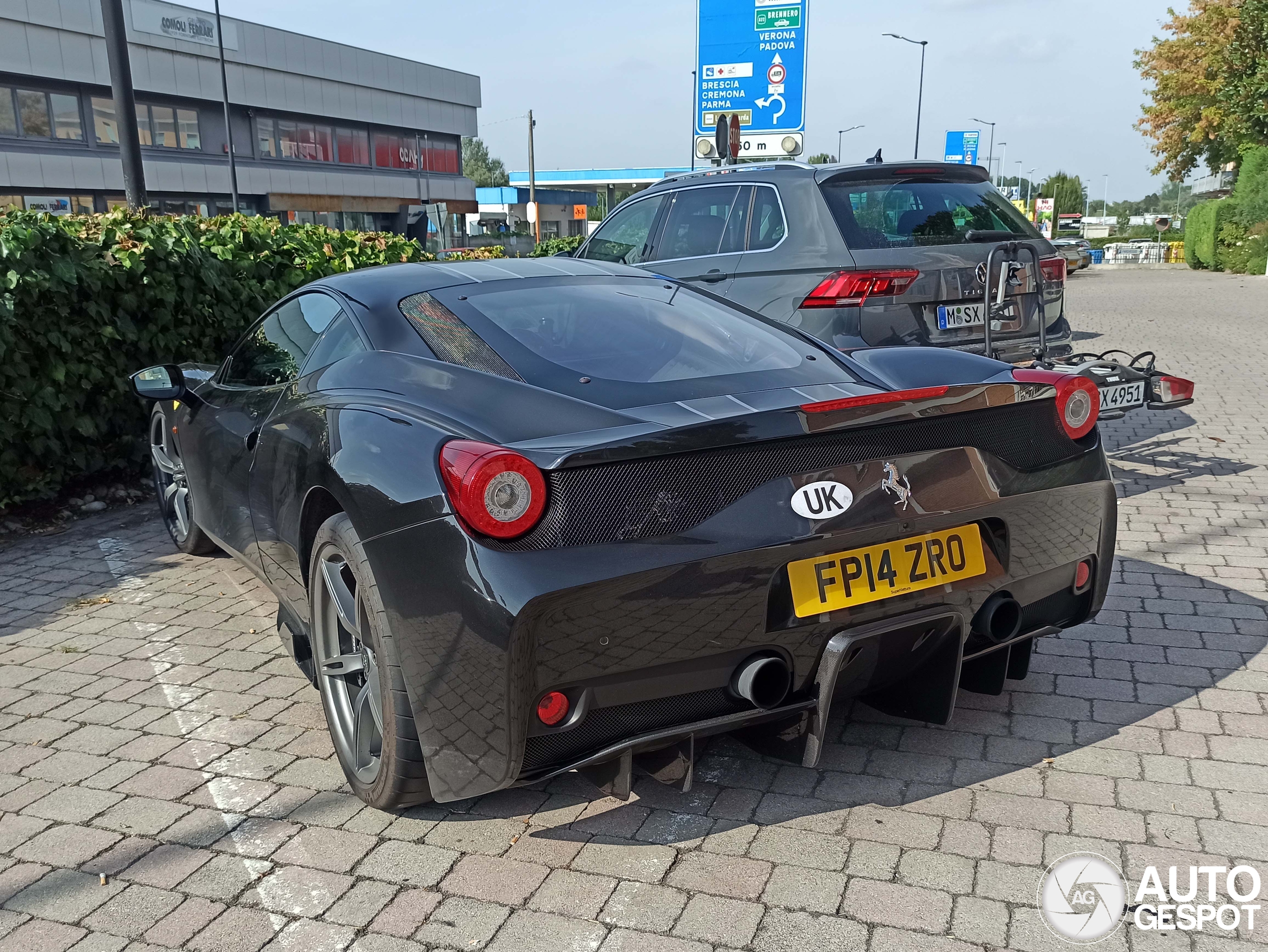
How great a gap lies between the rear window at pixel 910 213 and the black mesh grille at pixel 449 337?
3245 millimetres

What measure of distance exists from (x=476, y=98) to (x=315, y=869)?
239 feet

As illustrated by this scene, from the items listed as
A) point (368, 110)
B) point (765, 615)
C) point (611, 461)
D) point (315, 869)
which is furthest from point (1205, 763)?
point (368, 110)

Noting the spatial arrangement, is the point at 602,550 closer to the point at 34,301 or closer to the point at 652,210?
the point at 34,301

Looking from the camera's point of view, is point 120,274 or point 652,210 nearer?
point 120,274

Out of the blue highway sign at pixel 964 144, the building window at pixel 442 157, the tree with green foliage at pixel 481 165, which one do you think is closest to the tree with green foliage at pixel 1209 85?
the blue highway sign at pixel 964 144

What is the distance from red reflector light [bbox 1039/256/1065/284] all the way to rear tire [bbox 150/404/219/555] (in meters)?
5.01

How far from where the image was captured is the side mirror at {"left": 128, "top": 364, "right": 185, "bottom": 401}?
4793mm

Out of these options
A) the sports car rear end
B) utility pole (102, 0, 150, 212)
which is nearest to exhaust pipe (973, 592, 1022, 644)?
the sports car rear end

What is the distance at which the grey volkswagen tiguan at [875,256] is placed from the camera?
5.85 meters

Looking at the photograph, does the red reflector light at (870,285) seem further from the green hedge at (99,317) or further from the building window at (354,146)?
the building window at (354,146)

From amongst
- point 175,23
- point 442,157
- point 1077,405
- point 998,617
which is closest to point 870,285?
point 1077,405

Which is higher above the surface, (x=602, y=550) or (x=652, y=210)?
(x=652, y=210)

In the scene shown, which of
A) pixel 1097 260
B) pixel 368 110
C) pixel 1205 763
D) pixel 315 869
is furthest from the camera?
pixel 368 110

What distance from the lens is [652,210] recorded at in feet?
25.8
